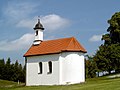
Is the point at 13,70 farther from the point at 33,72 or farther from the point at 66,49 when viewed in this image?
the point at 66,49

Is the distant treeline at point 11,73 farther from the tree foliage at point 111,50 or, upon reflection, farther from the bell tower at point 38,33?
the bell tower at point 38,33

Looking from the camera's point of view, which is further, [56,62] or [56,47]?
[56,47]

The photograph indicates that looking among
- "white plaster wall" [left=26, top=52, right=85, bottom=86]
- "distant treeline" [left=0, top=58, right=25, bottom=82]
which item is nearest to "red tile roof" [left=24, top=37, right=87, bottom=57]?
"white plaster wall" [left=26, top=52, right=85, bottom=86]

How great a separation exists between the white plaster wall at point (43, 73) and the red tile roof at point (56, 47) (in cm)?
69

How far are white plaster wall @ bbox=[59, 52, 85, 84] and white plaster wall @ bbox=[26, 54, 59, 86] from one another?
0.85m

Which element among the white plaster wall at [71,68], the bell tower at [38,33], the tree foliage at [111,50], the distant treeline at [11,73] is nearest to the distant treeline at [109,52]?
the tree foliage at [111,50]

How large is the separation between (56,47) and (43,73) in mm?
4130

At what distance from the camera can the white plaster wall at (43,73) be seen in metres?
42.8

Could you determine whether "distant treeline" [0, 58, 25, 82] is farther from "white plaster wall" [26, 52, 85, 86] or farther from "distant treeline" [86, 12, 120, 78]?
"white plaster wall" [26, 52, 85, 86]

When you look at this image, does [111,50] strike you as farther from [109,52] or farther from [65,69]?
[65,69]

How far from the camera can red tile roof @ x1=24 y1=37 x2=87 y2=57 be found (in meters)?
42.4

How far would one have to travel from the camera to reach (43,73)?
146 feet

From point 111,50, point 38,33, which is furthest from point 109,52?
point 38,33

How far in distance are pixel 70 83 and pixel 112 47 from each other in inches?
828
